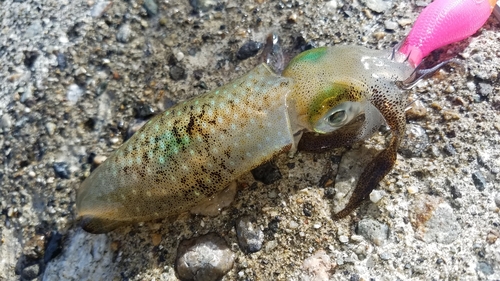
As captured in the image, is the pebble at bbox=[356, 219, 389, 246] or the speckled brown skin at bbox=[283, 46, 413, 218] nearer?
the speckled brown skin at bbox=[283, 46, 413, 218]

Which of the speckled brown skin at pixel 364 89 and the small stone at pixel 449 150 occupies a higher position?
the speckled brown skin at pixel 364 89

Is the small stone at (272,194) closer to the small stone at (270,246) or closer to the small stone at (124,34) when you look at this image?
the small stone at (270,246)

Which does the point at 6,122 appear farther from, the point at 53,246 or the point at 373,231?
the point at 373,231

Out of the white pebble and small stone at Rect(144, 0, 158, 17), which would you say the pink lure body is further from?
small stone at Rect(144, 0, 158, 17)

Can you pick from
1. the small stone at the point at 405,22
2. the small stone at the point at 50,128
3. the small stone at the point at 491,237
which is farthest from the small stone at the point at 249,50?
the small stone at the point at 491,237

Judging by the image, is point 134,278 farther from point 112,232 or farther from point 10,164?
point 10,164

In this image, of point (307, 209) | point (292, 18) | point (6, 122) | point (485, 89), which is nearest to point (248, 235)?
point (307, 209)

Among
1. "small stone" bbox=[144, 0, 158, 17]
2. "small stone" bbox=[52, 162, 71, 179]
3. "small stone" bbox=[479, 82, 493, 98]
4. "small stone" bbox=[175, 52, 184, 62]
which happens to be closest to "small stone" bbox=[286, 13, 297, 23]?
"small stone" bbox=[175, 52, 184, 62]
